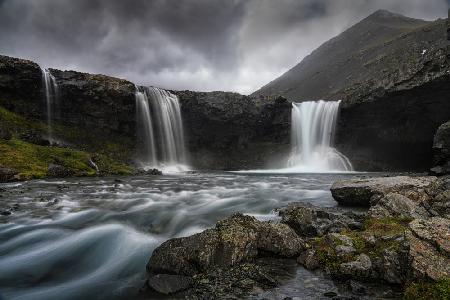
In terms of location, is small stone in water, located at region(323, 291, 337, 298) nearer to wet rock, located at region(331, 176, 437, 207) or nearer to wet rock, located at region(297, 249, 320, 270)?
wet rock, located at region(297, 249, 320, 270)

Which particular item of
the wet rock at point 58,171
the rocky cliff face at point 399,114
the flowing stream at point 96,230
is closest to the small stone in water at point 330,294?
the flowing stream at point 96,230

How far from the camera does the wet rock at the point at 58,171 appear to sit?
2942 cm

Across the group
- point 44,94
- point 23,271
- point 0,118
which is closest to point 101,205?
point 23,271

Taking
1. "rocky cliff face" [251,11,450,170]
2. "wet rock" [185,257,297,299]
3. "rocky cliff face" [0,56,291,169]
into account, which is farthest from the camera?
"rocky cliff face" [0,56,291,169]

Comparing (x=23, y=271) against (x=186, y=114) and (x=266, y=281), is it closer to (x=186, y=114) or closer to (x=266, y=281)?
(x=266, y=281)

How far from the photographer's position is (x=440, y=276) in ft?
18.8

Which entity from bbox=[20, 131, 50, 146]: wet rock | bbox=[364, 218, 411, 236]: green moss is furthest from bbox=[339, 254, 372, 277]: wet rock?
bbox=[20, 131, 50, 146]: wet rock

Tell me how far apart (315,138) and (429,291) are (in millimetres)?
52073

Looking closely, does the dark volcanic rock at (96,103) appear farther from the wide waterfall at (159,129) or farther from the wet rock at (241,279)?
the wet rock at (241,279)

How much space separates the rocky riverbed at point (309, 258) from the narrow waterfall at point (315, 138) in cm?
4549

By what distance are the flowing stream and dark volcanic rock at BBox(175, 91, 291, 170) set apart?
3437 cm

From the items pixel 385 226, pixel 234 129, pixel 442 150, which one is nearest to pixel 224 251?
pixel 385 226

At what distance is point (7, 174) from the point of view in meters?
26.1

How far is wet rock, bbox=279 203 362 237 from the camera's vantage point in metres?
9.98
